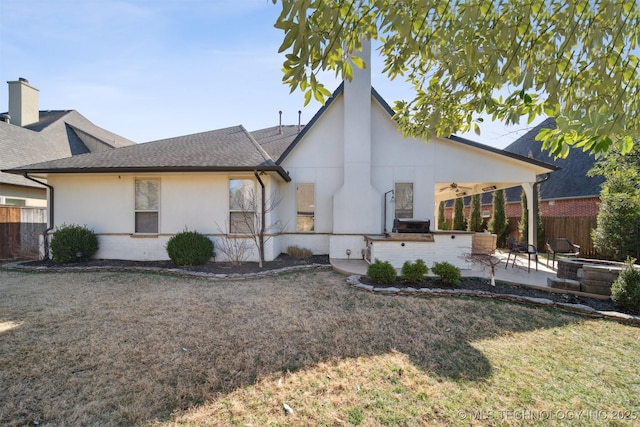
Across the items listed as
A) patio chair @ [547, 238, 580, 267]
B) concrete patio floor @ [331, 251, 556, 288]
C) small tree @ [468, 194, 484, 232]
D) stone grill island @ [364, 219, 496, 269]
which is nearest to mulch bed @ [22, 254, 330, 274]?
concrete patio floor @ [331, 251, 556, 288]

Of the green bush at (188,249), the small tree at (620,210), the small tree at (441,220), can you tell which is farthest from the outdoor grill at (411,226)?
the small tree at (441,220)

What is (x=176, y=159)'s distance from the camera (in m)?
8.77

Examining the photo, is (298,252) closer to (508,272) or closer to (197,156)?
(197,156)

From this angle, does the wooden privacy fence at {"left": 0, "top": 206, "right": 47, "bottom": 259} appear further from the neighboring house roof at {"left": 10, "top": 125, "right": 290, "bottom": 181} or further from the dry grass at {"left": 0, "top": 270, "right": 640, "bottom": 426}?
the dry grass at {"left": 0, "top": 270, "right": 640, "bottom": 426}

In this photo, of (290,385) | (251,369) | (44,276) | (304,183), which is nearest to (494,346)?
(290,385)

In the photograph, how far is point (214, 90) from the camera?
870 cm

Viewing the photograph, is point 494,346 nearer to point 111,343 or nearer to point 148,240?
point 111,343

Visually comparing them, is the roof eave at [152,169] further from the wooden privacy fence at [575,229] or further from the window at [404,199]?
the wooden privacy fence at [575,229]

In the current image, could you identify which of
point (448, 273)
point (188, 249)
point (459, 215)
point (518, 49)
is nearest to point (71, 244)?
point (188, 249)

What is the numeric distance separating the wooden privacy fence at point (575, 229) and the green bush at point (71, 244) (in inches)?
706

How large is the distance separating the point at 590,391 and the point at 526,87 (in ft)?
9.49

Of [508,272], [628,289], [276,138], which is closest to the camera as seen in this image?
[628,289]

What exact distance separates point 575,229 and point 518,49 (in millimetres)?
13056

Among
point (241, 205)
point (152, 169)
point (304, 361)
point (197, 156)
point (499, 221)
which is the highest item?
point (197, 156)
